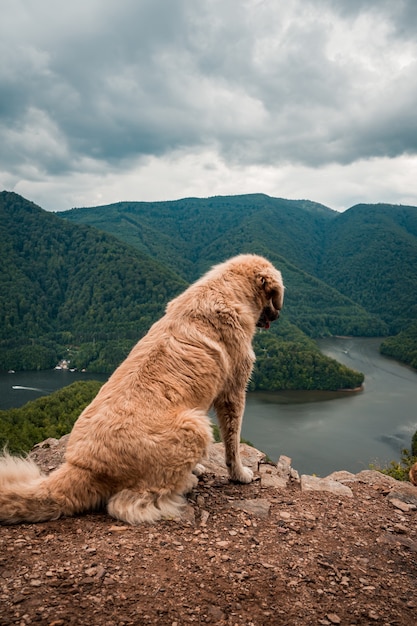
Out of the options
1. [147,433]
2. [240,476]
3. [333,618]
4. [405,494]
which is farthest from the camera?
A: [405,494]

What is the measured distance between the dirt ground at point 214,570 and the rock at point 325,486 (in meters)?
0.91

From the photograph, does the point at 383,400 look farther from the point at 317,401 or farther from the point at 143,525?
the point at 143,525

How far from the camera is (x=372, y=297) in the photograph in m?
190

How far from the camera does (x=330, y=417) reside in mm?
67750

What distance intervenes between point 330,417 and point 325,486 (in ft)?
218

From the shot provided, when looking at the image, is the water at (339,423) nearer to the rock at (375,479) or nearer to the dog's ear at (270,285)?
the rock at (375,479)

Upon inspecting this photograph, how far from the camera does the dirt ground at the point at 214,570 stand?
2.85m

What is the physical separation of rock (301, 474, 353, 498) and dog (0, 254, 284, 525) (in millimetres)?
1935

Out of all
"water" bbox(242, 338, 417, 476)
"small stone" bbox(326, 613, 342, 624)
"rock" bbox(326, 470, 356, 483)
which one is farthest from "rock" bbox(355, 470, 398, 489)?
"water" bbox(242, 338, 417, 476)

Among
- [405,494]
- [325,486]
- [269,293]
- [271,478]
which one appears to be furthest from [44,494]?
[405,494]

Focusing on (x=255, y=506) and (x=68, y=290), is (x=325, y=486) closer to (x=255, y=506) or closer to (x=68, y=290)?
(x=255, y=506)

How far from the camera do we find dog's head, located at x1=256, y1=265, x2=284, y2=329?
5.40 m

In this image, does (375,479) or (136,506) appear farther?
(375,479)

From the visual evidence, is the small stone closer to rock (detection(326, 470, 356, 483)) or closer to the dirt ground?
the dirt ground
